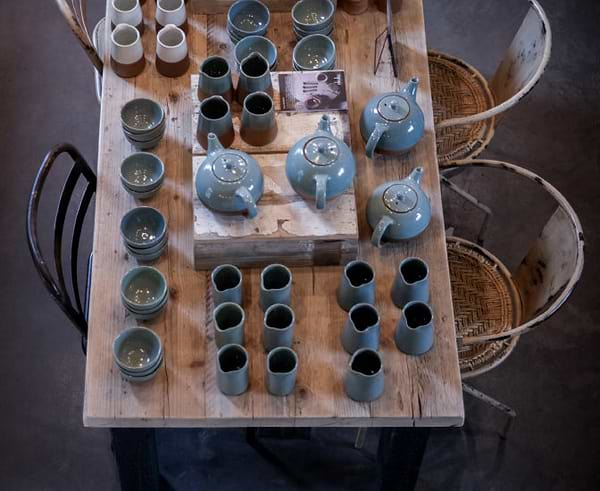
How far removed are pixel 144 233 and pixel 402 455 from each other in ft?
2.82

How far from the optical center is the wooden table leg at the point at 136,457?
6.98ft

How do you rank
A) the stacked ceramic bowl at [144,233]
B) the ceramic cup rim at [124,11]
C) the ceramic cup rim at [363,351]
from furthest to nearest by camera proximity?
1. the ceramic cup rim at [124,11]
2. the stacked ceramic bowl at [144,233]
3. the ceramic cup rim at [363,351]

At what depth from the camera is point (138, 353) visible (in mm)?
2088

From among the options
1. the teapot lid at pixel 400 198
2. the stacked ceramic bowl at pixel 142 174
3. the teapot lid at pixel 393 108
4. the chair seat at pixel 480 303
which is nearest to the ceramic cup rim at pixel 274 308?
the teapot lid at pixel 400 198

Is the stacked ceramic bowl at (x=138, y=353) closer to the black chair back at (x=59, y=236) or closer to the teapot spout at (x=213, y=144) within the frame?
the black chair back at (x=59, y=236)

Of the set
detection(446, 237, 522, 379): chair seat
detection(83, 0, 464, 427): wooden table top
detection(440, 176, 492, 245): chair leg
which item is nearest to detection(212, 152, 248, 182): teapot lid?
detection(83, 0, 464, 427): wooden table top

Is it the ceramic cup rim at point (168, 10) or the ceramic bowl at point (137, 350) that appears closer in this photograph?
the ceramic bowl at point (137, 350)

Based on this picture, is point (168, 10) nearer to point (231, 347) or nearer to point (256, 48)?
point (256, 48)

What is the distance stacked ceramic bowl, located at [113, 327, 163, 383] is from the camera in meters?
1.97

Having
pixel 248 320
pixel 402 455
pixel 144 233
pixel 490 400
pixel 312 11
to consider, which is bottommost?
pixel 402 455

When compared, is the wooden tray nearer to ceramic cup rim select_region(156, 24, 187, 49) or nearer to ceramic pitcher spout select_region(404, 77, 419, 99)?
ceramic pitcher spout select_region(404, 77, 419, 99)

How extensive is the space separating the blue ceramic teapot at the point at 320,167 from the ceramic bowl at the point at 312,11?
1.79ft

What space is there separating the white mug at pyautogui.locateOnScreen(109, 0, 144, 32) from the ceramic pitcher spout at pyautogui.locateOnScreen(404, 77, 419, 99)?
0.79 m

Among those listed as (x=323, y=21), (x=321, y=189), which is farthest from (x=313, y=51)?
(x=321, y=189)
